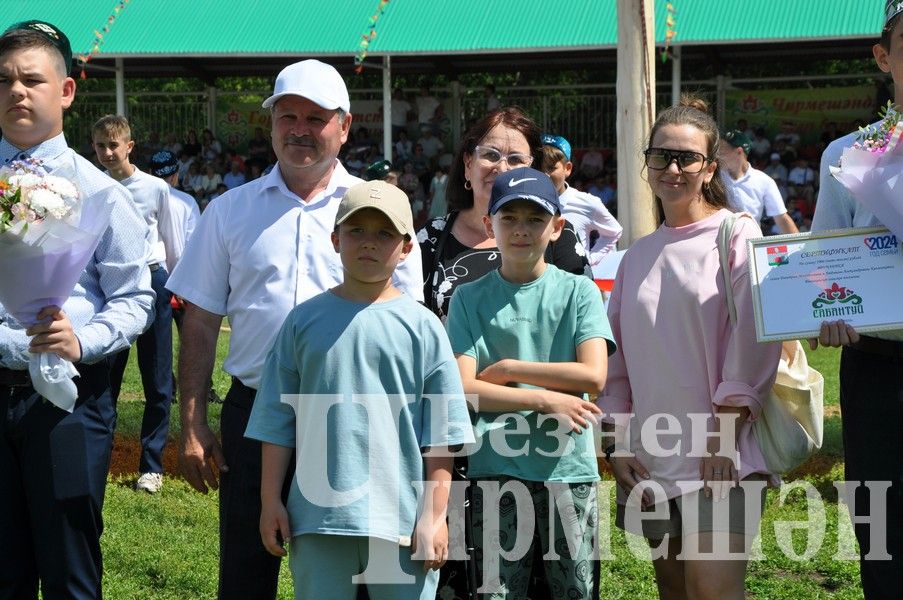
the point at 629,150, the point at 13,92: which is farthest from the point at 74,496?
the point at 629,150

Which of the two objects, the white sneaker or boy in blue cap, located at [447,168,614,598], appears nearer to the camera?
boy in blue cap, located at [447,168,614,598]

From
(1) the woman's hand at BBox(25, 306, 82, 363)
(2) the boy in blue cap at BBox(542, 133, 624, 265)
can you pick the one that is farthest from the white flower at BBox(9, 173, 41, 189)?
(2) the boy in blue cap at BBox(542, 133, 624, 265)

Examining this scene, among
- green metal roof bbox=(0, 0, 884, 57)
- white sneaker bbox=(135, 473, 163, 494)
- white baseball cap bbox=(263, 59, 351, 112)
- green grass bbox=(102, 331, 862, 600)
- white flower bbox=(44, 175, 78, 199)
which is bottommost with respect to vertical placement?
green grass bbox=(102, 331, 862, 600)

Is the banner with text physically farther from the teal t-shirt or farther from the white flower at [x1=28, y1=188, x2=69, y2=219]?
the white flower at [x1=28, y1=188, x2=69, y2=219]

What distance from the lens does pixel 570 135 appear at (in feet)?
83.9

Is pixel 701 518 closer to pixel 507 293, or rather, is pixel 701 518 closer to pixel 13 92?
pixel 507 293

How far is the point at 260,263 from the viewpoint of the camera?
4.06 metres

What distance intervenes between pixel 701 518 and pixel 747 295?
2.60ft

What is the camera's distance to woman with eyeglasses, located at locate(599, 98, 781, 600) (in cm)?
395

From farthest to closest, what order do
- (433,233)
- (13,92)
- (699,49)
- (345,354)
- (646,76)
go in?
(699,49), (646,76), (433,233), (13,92), (345,354)

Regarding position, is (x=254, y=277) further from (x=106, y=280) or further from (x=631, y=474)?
(x=631, y=474)

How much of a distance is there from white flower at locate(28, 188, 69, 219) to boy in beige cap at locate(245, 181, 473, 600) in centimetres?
78

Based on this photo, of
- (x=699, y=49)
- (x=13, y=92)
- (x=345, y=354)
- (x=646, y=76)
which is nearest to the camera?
(x=345, y=354)

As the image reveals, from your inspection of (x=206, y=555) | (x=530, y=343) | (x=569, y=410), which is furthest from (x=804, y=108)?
(x=569, y=410)
